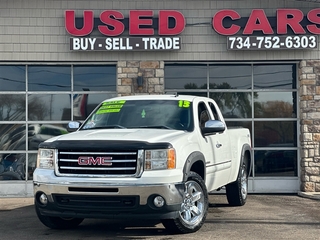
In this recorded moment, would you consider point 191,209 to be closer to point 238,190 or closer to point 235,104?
point 238,190

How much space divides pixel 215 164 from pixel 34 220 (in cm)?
314

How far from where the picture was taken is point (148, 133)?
721 cm

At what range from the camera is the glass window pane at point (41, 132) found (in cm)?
1267

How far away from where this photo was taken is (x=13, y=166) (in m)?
12.7

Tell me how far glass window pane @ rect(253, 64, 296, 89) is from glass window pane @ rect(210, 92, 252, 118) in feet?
1.38

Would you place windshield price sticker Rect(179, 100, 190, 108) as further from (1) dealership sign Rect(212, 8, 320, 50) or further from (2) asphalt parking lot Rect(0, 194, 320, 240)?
(1) dealership sign Rect(212, 8, 320, 50)

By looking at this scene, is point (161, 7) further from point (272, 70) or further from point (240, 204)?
point (240, 204)

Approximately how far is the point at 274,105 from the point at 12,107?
246 inches

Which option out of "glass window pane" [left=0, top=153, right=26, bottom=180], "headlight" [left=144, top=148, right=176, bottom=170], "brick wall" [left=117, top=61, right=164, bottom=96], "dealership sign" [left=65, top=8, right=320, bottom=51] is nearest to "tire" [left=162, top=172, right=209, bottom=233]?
"headlight" [left=144, top=148, right=176, bottom=170]

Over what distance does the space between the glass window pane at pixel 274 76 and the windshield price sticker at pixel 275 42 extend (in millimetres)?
675

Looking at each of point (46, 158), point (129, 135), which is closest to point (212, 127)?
point (129, 135)

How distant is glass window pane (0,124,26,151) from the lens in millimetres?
12734

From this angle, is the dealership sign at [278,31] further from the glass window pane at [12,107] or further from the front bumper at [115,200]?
the front bumper at [115,200]

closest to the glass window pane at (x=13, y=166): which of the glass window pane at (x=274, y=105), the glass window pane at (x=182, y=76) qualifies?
the glass window pane at (x=182, y=76)
